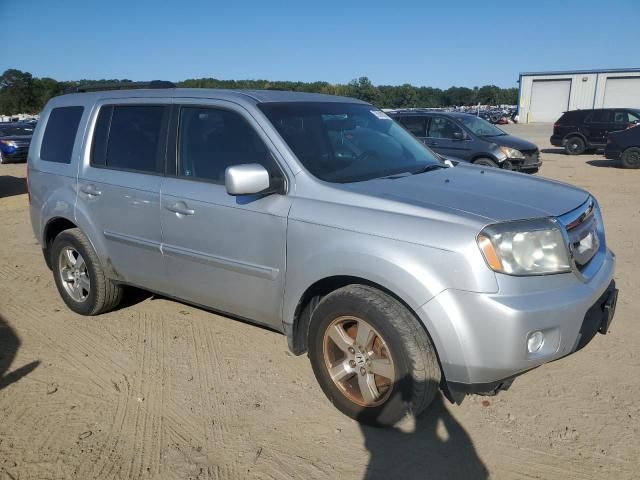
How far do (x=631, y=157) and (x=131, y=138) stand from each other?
1556 centimetres

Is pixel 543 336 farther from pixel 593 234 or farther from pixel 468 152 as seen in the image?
pixel 468 152

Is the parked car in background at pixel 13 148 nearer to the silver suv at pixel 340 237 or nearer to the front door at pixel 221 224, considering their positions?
the silver suv at pixel 340 237

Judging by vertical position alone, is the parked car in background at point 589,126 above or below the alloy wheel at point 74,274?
above

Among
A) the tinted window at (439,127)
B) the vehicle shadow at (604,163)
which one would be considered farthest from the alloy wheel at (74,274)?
the vehicle shadow at (604,163)

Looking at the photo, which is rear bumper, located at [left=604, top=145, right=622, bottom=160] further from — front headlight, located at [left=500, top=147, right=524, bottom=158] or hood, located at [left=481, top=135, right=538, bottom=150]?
front headlight, located at [left=500, top=147, right=524, bottom=158]

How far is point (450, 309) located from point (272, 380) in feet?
5.11

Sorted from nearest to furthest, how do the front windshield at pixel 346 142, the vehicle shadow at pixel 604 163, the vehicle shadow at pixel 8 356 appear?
the front windshield at pixel 346 142 < the vehicle shadow at pixel 8 356 < the vehicle shadow at pixel 604 163

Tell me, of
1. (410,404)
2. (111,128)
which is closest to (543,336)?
(410,404)

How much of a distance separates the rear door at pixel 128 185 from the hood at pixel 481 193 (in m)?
1.59

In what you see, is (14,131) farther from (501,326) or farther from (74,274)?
(501,326)

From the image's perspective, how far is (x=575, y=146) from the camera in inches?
800

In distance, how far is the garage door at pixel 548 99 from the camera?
47.7 meters

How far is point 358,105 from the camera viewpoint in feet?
14.1

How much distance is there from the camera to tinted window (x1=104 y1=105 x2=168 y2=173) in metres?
3.92
